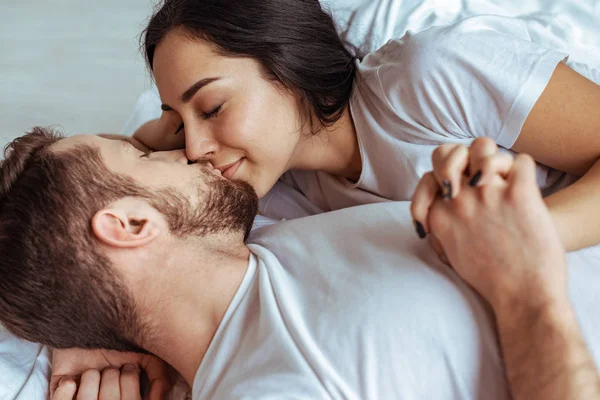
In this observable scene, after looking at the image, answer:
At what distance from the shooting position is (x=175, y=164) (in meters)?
1.25

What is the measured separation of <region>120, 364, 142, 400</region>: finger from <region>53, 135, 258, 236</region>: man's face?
0.32m

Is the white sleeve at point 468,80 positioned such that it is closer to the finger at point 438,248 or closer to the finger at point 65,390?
the finger at point 438,248

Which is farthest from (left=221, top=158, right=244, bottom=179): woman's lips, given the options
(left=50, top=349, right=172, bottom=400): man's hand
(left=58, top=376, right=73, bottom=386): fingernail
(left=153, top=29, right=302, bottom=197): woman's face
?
(left=58, top=376, right=73, bottom=386): fingernail

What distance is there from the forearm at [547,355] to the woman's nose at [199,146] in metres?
0.67

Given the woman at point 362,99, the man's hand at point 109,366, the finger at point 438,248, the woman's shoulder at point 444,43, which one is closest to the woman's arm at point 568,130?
Answer: the woman at point 362,99

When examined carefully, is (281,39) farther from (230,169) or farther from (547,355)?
(547,355)

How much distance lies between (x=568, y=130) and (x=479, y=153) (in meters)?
0.41

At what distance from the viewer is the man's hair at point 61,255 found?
1.13 m

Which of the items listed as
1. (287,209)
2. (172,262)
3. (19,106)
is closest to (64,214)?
(172,262)

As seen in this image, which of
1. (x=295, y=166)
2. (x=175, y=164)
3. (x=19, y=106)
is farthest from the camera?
(x=19, y=106)

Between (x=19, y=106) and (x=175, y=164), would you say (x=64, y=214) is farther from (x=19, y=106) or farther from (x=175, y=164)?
(x=19, y=106)

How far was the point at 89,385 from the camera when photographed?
1247mm

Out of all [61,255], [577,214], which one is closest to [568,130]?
[577,214]

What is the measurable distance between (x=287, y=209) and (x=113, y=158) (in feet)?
2.04
